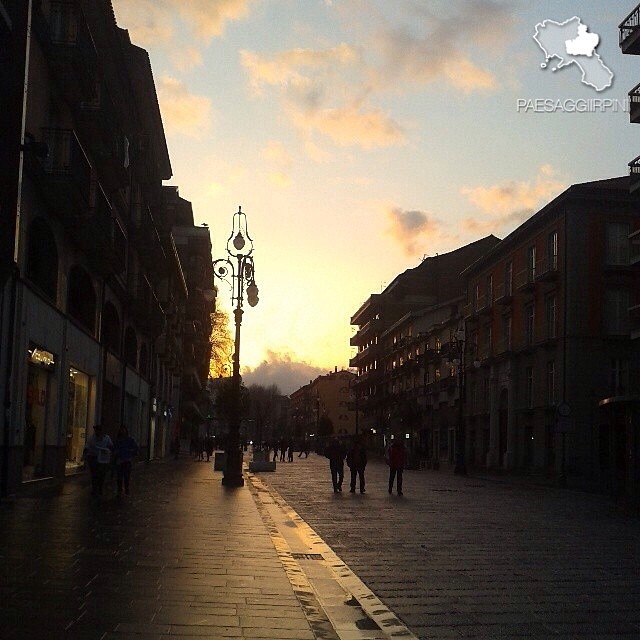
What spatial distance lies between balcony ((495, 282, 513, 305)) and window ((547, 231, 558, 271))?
529cm

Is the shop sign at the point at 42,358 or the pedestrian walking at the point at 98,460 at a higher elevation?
the shop sign at the point at 42,358

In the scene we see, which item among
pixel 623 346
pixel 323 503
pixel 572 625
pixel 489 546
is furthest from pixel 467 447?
pixel 572 625

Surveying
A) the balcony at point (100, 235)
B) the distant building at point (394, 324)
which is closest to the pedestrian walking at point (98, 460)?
the balcony at point (100, 235)

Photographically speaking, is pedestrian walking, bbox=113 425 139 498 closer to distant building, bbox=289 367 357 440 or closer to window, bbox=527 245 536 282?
window, bbox=527 245 536 282

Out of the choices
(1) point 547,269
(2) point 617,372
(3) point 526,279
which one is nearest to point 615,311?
(2) point 617,372

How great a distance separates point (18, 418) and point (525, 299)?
34.3 meters

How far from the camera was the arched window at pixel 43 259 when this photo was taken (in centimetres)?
2178

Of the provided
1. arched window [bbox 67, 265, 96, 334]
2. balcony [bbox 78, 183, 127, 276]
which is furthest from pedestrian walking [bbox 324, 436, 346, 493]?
balcony [bbox 78, 183, 127, 276]

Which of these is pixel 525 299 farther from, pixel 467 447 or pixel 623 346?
pixel 467 447

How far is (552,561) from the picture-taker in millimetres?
11633

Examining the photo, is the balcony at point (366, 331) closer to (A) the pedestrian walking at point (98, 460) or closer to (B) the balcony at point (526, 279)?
(B) the balcony at point (526, 279)

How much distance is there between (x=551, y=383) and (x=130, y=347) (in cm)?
2007

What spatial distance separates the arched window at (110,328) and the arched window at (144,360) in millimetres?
8169

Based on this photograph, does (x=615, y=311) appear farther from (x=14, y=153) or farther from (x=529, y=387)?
(x=14, y=153)
